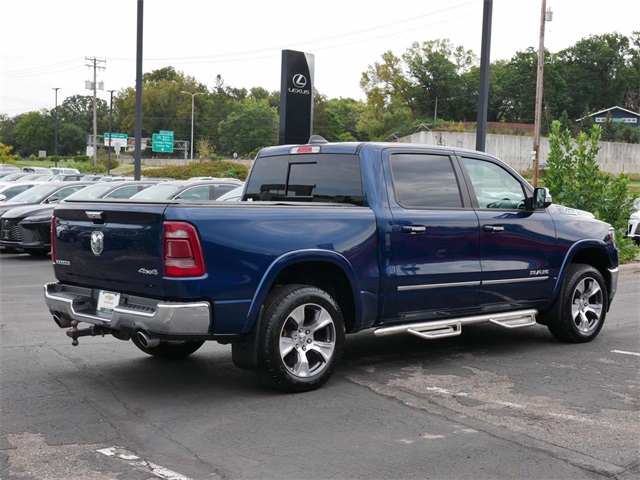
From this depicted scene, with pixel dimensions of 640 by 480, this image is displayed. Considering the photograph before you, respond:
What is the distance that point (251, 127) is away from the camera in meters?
117

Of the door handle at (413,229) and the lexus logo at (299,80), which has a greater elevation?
the lexus logo at (299,80)

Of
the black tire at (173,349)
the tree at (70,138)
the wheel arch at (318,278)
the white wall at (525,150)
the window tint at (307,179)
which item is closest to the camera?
the wheel arch at (318,278)

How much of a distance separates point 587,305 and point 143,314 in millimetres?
5026

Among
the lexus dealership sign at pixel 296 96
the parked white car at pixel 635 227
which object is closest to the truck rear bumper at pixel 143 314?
the lexus dealership sign at pixel 296 96

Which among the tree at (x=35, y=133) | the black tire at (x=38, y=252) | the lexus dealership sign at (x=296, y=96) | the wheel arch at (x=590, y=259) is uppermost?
the tree at (x=35, y=133)

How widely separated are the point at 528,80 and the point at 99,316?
330 ft

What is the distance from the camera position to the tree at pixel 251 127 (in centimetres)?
11712

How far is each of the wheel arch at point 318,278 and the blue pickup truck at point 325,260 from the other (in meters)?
0.01

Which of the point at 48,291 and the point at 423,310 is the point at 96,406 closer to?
the point at 48,291

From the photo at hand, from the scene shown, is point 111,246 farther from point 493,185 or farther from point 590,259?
point 590,259

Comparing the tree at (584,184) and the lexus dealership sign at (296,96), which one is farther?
the lexus dealership sign at (296,96)

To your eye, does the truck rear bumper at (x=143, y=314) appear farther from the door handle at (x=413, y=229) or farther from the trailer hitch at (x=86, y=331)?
the door handle at (x=413, y=229)

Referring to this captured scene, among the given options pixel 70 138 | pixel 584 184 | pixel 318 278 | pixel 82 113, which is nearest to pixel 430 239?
pixel 318 278

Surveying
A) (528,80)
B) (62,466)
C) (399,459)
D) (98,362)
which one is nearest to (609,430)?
(399,459)
